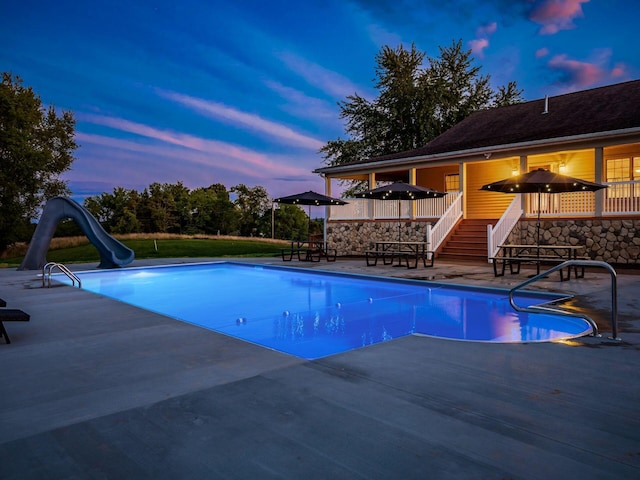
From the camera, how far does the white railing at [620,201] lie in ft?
43.3

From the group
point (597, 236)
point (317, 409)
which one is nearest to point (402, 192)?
point (597, 236)

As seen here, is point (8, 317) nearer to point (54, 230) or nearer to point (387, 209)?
point (54, 230)

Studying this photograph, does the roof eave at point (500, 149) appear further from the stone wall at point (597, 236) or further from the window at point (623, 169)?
the window at point (623, 169)

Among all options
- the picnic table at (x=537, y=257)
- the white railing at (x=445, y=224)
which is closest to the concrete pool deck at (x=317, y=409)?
the picnic table at (x=537, y=257)

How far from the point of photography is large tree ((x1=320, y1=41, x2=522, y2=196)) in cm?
3225

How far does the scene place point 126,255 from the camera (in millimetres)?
16516

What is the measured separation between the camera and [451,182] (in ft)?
69.6

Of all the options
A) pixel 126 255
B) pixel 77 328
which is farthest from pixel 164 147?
pixel 77 328

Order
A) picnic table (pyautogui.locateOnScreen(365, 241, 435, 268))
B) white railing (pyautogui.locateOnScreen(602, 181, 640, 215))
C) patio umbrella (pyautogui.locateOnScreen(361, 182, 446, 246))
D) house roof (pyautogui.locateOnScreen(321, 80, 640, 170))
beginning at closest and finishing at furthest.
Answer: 1. white railing (pyautogui.locateOnScreen(602, 181, 640, 215))
2. house roof (pyautogui.locateOnScreen(321, 80, 640, 170))
3. picnic table (pyautogui.locateOnScreen(365, 241, 435, 268))
4. patio umbrella (pyautogui.locateOnScreen(361, 182, 446, 246))

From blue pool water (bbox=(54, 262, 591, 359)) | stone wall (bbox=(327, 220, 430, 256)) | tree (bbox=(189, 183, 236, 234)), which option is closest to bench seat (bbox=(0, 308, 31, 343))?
blue pool water (bbox=(54, 262, 591, 359))

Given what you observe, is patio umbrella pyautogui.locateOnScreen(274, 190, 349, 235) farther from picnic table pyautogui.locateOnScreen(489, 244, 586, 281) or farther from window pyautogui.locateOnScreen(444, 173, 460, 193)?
picnic table pyautogui.locateOnScreen(489, 244, 586, 281)

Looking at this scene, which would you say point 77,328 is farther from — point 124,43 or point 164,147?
point 164,147

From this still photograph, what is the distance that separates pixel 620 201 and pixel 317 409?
13.9m

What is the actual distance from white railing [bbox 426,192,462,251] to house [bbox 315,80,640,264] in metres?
0.04
